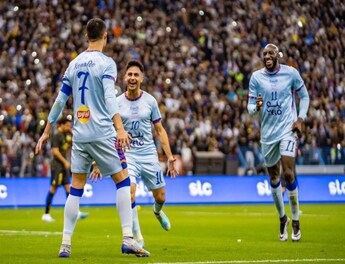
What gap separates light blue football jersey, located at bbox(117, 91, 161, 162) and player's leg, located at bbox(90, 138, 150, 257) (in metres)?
2.08

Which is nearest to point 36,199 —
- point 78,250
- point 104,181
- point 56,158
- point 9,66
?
point 104,181

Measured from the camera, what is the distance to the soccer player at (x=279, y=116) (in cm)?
1666

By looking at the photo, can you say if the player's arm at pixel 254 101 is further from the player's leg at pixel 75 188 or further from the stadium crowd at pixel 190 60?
the stadium crowd at pixel 190 60

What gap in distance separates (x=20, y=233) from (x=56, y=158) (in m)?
6.27

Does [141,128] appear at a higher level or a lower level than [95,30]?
lower

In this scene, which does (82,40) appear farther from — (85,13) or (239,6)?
(239,6)

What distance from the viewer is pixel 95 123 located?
42.3ft

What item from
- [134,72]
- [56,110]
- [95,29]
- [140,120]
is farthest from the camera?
[140,120]

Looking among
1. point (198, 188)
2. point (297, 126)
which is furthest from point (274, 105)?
point (198, 188)

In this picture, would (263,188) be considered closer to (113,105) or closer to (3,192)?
(3,192)

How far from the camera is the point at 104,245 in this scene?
15.7 m

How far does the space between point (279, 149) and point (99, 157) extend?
15.6ft

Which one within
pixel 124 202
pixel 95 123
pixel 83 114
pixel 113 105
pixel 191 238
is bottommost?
pixel 191 238

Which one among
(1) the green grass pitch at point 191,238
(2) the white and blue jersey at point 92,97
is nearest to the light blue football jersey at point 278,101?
(1) the green grass pitch at point 191,238
